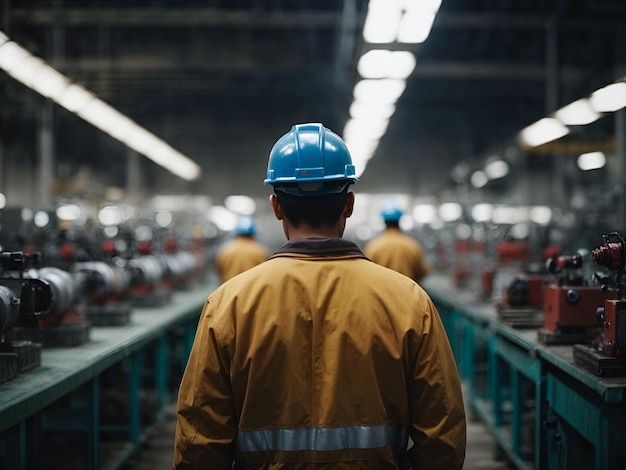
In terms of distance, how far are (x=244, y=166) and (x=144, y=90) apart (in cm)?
666

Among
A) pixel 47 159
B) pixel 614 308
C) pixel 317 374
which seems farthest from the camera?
pixel 47 159

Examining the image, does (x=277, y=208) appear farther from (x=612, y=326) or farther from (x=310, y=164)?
(x=612, y=326)

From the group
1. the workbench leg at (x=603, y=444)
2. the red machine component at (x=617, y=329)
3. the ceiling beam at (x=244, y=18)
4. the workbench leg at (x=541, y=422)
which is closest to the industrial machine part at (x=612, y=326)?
the red machine component at (x=617, y=329)

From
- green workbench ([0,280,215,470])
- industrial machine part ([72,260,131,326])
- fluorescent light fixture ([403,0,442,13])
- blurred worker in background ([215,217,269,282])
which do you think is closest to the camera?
green workbench ([0,280,215,470])

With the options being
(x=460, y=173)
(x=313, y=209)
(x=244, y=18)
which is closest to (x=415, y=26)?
(x=313, y=209)

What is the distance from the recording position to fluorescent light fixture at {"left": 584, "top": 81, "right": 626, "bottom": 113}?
5.34m

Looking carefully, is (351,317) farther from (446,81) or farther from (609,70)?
(609,70)

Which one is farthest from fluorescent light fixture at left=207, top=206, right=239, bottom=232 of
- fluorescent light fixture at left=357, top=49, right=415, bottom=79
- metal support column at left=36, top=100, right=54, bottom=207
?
fluorescent light fixture at left=357, top=49, right=415, bottom=79

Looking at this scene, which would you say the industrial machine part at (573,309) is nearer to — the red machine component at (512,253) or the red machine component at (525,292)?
the red machine component at (525,292)

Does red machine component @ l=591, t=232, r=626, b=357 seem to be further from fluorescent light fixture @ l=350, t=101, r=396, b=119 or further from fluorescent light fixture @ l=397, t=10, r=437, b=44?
fluorescent light fixture @ l=350, t=101, r=396, b=119

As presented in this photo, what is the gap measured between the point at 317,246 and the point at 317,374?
34cm

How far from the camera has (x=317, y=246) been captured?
1.88m

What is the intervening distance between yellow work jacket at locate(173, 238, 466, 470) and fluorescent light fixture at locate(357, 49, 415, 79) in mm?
3616

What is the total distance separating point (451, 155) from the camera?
16.6 meters
